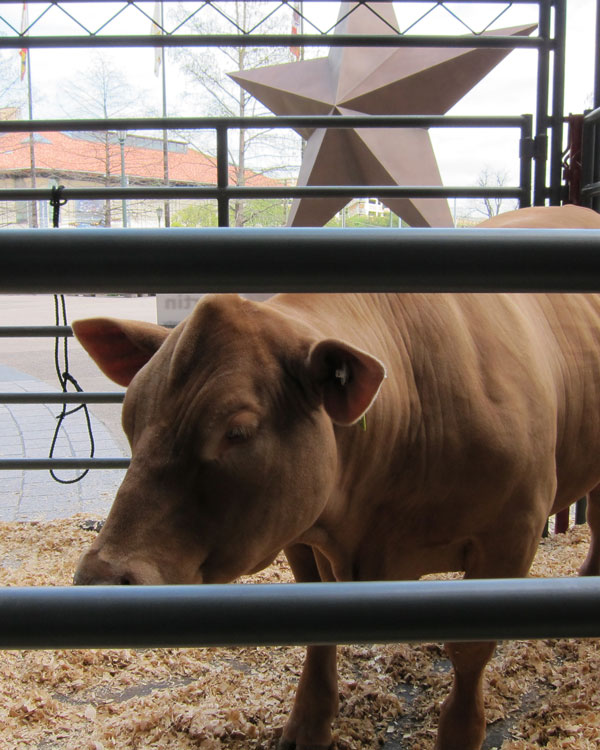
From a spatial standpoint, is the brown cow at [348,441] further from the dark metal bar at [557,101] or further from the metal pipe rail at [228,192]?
the dark metal bar at [557,101]

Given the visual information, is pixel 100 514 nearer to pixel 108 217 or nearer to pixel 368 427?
pixel 368 427

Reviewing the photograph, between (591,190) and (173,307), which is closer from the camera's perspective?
(173,307)

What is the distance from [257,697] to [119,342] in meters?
1.29

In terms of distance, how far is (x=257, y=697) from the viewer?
7.80ft

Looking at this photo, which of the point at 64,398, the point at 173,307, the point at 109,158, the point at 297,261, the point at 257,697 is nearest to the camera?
the point at 297,261

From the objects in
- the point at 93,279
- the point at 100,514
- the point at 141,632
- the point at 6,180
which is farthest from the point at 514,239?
the point at 6,180

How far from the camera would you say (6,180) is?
25.2 m

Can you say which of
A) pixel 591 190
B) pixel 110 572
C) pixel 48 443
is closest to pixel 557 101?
pixel 591 190

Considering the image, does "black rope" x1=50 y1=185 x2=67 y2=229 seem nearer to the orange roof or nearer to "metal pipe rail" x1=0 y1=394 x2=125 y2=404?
"metal pipe rail" x1=0 y1=394 x2=125 y2=404

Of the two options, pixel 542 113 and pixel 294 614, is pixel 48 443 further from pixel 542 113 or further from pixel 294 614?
pixel 294 614

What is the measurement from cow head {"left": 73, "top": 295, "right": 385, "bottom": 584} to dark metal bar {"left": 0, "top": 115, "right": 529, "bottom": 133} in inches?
71.4

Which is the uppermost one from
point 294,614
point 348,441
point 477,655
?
point 294,614

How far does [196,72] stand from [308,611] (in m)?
14.9

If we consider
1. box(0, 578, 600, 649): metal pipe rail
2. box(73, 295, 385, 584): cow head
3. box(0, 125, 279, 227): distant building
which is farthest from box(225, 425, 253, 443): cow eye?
box(0, 125, 279, 227): distant building
